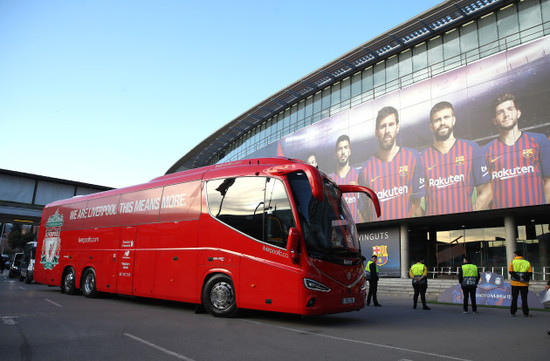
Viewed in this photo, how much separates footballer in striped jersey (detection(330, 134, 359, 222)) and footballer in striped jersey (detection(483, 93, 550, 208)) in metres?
10.1

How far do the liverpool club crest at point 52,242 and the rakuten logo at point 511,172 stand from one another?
74.1ft

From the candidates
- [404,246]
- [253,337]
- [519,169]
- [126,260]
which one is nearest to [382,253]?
[404,246]

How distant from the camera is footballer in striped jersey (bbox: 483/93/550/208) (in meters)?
21.4

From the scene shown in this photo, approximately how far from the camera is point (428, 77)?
2792 centimetres

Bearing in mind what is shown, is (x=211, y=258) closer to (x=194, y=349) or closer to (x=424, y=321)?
(x=194, y=349)

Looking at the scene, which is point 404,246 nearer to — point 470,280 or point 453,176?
point 453,176

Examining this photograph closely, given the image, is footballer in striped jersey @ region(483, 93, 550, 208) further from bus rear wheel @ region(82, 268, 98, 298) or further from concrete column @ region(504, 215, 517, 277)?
bus rear wheel @ region(82, 268, 98, 298)

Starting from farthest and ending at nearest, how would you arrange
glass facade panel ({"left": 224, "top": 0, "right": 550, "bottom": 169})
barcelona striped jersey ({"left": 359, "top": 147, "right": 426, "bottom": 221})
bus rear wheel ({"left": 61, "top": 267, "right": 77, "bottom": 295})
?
barcelona striped jersey ({"left": 359, "top": 147, "right": 426, "bottom": 221}) < glass facade panel ({"left": 224, "top": 0, "right": 550, "bottom": 169}) < bus rear wheel ({"left": 61, "top": 267, "right": 77, "bottom": 295})

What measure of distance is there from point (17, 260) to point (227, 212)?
30.7m

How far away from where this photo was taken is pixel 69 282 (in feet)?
47.4

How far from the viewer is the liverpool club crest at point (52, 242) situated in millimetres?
15328

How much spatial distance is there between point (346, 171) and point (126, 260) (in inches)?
895

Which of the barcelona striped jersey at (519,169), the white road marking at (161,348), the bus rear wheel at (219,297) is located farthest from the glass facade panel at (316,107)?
the white road marking at (161,348)

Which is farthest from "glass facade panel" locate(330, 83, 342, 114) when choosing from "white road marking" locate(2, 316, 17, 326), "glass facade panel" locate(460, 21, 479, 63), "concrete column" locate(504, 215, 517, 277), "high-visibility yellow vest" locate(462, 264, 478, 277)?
"white road marking" locate(2, 316, 17, 326)
